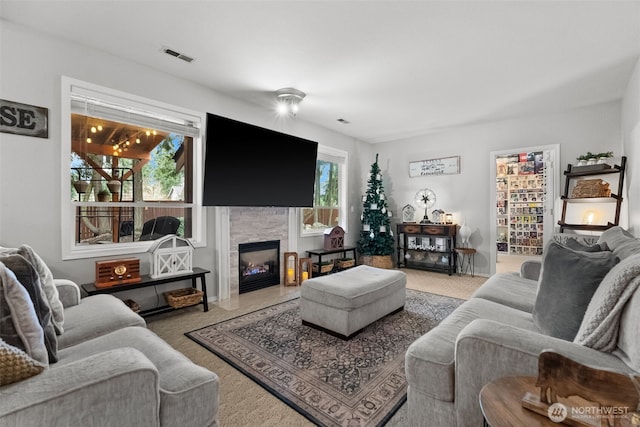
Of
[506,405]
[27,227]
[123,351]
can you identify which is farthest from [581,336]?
[27,227]

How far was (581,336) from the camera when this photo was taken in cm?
120

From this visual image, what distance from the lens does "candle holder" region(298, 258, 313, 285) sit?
14.6 ft

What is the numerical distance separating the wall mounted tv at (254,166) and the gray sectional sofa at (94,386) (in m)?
2.24

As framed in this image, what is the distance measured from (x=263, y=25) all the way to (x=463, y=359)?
103 inches

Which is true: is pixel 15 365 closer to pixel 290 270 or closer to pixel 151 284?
pixel 151 284

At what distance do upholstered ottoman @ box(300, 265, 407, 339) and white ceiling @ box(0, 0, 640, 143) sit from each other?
7.09 ft

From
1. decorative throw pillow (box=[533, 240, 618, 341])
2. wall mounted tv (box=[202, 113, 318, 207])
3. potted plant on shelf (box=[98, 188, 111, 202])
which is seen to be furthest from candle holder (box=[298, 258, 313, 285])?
decorative throw pillow (box=[533, 240, 618, 341])

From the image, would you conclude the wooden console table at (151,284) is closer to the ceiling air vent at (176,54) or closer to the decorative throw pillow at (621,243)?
the ceiling air vent at (176,54)

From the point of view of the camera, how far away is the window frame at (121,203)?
2.56 meters

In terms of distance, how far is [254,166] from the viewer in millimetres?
3752

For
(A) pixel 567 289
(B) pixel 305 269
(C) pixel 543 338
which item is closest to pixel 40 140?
(B) pixel 305 269

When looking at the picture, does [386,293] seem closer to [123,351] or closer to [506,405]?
[506,405]

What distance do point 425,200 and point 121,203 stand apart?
484cm

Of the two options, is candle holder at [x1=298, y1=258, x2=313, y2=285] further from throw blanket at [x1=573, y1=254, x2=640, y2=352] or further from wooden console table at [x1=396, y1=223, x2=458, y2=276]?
throw blanket at [x1=573, y1=254, x2=640, y2=352]
